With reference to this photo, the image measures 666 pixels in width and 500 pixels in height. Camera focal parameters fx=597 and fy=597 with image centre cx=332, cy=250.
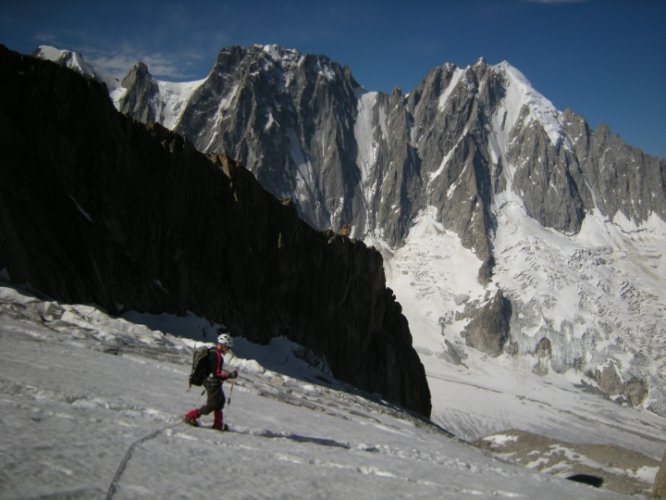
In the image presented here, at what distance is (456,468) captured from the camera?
50.6 feet

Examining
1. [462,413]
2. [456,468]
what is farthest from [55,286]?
[462,413]

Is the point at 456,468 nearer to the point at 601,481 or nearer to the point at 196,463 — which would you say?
the point at 196,463

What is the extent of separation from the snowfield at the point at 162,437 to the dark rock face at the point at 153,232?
341 inches

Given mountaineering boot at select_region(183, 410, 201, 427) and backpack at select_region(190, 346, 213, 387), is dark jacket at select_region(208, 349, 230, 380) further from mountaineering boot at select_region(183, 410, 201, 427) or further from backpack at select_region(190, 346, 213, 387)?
mountaineering boot at select_region(183, 410, 201, 427)

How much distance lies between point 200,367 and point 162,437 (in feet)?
8.94

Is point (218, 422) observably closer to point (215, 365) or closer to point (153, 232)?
point (215, 365)

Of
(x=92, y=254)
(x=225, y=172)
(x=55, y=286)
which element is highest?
(x=225, y=172)

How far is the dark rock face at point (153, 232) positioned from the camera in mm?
32656

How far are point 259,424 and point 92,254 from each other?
24.5m

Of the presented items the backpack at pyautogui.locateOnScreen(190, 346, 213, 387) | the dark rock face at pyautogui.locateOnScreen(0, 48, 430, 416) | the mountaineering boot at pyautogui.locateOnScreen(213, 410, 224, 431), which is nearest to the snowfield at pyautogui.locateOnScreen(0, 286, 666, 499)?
the mountaineering boot at pyautogui.locateOnScreen(213, 410, 224, 431)

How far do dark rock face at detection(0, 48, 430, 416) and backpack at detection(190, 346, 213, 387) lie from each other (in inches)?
683

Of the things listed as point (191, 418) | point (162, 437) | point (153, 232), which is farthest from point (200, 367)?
point (153, 232)

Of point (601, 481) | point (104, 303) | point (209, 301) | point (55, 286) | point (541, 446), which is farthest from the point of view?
point (541, 446)

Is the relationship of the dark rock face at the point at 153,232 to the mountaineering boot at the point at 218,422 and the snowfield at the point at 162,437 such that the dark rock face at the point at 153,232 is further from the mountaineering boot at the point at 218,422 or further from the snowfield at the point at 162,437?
the mountaineering boot at the point at 218,422
